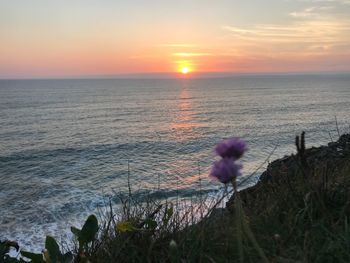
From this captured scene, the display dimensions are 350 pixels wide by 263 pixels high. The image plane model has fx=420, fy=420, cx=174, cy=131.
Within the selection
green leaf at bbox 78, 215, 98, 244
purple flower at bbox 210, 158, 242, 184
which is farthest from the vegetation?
purple flower at bbox 210, 158, 242, 184

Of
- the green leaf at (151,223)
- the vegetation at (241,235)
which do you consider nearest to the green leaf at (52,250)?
the vegetation at (241,235)

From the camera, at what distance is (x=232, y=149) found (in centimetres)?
171

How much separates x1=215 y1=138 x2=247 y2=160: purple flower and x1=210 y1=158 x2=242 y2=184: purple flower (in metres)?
0.03

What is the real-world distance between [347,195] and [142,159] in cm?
2739

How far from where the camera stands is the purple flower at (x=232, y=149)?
5.58ft

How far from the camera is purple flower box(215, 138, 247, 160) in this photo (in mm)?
1700

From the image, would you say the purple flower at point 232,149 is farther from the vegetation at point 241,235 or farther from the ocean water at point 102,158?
the ocean water at point 102,158

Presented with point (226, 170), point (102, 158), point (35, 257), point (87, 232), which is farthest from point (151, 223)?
point (102, 158)

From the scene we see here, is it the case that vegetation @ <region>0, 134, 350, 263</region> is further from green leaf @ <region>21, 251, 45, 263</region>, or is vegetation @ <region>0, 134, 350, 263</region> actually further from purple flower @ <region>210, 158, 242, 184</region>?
purple flower @ <region>210, 158, 242, 184</region>

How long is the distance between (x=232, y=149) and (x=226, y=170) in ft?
0.30

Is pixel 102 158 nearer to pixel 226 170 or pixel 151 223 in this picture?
pixel 151 223

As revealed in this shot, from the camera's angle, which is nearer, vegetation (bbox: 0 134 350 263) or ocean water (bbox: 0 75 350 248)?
vegetation (bbox: 0 134 350 263)

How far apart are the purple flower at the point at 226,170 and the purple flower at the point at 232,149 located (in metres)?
0.03

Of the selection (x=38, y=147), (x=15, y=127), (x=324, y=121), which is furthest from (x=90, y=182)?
(x=324, y=121)
